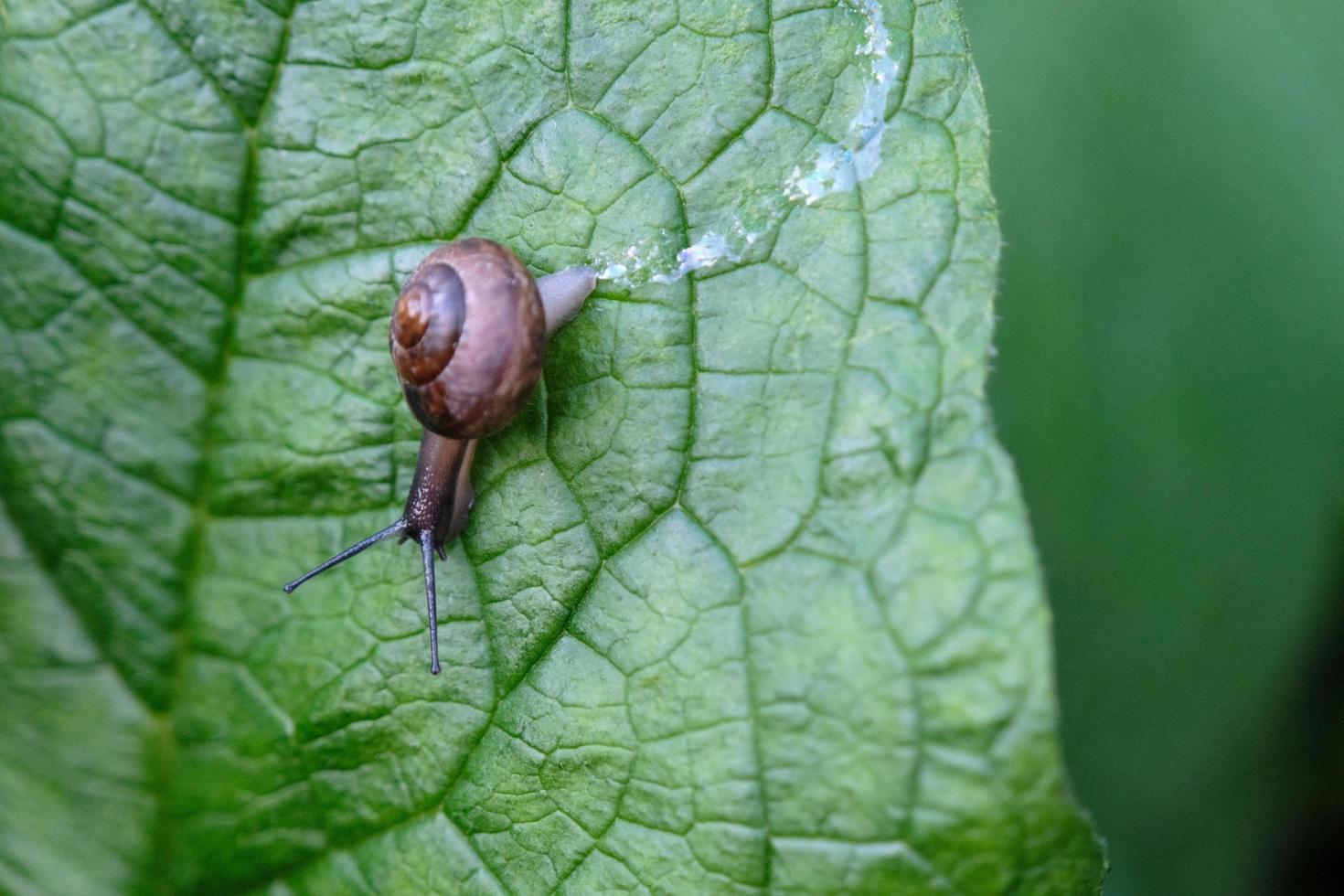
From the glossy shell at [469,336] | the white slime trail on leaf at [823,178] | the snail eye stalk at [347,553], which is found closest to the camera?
the white slime trail on leaf at [823,178]

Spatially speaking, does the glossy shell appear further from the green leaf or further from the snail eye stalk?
the snail eye stalk

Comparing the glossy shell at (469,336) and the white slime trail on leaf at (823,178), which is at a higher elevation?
the white slime trail on leaf at (823,178)

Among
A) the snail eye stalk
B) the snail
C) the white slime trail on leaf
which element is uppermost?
the white slime trail on leaf

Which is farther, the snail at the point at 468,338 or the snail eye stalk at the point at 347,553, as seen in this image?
the snail eye stalk at the point at 347,553

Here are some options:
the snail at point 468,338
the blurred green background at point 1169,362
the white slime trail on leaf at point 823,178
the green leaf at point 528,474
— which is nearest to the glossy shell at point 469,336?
the snail at point 468,338

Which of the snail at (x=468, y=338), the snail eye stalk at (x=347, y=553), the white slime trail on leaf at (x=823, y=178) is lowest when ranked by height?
the snail eye stalk at (x=347, y=553)

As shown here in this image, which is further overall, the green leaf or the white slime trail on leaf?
the white slime trail on leaf

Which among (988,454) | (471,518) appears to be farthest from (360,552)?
(988,454)

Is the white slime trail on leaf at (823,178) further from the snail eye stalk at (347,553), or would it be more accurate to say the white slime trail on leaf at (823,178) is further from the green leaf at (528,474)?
the snail eye stalk at (347,553)

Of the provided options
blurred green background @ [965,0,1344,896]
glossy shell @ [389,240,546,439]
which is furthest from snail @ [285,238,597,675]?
blurred green background @ [965,0,1344,896]
